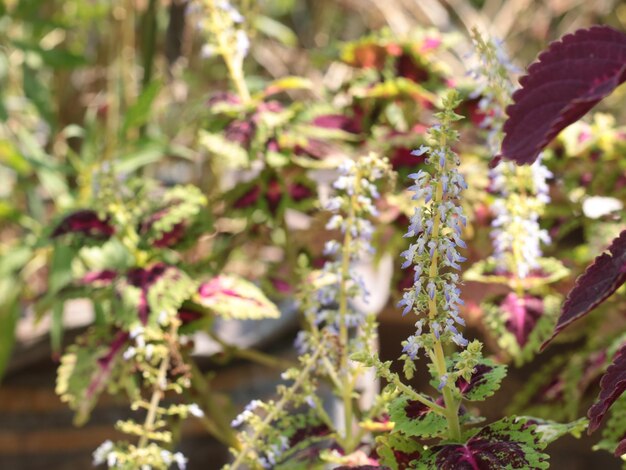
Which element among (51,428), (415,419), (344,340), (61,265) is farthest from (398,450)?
(51,428)

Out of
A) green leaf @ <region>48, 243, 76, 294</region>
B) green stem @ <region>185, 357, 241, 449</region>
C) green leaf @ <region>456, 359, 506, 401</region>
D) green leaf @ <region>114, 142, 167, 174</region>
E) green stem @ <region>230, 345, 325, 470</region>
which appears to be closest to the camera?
green leaf @ <region>456, 359, 506, 401</region>

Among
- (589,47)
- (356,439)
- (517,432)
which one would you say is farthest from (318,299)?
(589,47)

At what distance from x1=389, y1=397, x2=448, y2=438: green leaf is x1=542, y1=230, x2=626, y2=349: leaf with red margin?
0.11 meters

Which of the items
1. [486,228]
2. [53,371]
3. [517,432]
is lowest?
[517,432]

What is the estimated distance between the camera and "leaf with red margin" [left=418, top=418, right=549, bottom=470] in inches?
23.0

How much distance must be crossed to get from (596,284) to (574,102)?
0.12 metres

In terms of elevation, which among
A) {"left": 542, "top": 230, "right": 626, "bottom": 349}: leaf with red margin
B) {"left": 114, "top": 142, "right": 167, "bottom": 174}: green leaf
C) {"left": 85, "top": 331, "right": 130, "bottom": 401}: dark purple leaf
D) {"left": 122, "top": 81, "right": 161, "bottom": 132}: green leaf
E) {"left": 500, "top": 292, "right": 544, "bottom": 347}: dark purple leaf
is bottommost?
{"left": 542, "top": 230, "right": 626, "bottom": 349}: leaf with red margin

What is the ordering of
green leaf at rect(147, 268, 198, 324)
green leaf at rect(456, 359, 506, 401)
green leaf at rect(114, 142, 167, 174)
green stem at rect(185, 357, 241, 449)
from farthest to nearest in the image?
1. green leaf at rect(114, 142, 167, 174)
2. green stem at rect(185, 357, 241, 449)
3. green leaf at rect(147, 268, 198, 324)
4. green leaf at rect(456, 359, 506, 401)

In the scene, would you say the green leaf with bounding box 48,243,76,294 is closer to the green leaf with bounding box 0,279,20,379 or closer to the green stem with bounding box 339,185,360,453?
the green leaf with bounding box 0,279,20,379

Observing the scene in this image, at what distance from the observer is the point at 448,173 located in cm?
59

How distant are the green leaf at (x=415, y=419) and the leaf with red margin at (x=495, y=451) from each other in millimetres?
16

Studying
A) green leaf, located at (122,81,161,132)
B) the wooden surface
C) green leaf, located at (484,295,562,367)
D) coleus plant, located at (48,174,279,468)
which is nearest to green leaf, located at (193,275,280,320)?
coleus plant, located at (48,174,279,468)

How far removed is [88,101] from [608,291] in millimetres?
2085

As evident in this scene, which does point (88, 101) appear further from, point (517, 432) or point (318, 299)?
point (517, 432)
